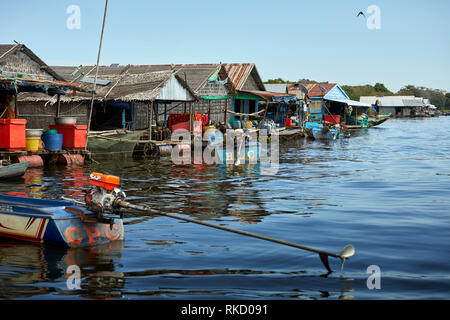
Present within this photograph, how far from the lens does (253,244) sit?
27.1ft

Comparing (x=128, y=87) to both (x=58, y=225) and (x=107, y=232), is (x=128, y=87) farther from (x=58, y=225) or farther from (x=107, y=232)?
(x=58, y=225)

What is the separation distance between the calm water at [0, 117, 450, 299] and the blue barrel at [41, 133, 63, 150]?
4.81 ft

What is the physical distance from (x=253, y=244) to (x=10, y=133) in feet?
35.9

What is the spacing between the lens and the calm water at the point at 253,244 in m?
6.21

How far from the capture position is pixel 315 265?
7180 millimetres

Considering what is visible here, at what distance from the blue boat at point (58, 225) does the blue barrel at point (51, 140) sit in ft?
32.1

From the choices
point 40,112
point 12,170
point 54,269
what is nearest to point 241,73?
point 40,112

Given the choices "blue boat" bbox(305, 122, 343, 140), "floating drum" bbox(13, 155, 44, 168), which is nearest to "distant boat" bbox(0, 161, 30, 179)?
"floating drum" bbox(13, 155, 44, 168)

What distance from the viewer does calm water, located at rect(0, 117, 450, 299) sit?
6215mm

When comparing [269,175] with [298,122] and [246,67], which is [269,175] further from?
[298,122]

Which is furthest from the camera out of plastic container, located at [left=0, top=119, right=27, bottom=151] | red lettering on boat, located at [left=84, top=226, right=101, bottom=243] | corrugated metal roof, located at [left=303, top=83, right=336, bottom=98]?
corrugated metal roof, located at [left=303, top=83, right=336, bottom=98]

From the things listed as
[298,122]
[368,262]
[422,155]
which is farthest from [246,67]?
[368,262]

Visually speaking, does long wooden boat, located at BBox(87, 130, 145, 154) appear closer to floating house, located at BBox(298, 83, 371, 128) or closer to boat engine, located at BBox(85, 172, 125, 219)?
boat engine, located at BBox(85, 172, 125, 219)

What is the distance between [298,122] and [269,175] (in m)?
25.3
